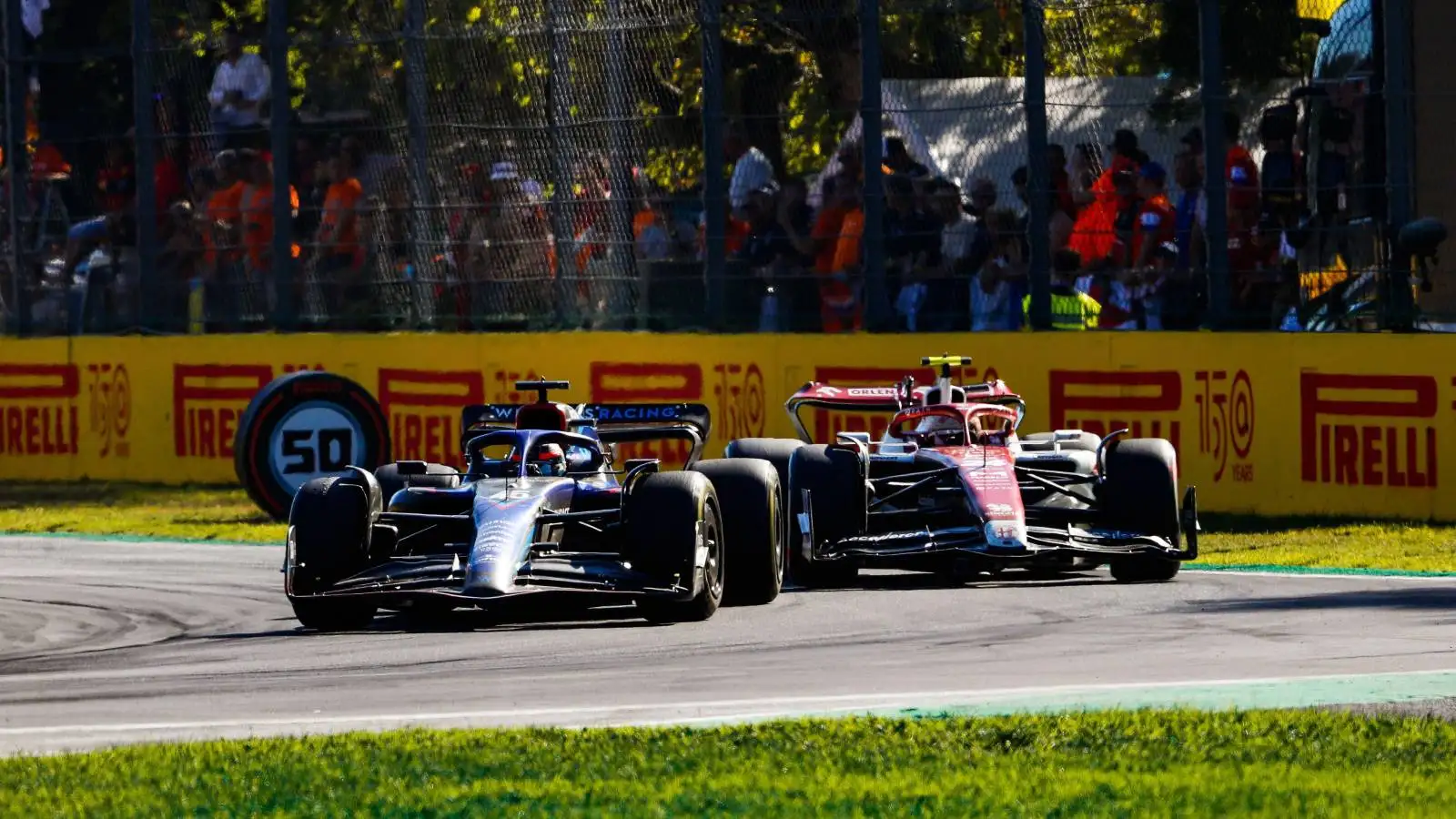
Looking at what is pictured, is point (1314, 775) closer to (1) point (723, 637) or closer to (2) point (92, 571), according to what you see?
(1) point (723, 637)

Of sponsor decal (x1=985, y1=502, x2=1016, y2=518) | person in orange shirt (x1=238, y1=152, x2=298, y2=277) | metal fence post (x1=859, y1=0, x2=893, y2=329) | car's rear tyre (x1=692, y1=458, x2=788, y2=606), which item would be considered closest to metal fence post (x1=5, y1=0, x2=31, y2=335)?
person in orange shirt (x1=238, y1=152, x2=298, y2=277)

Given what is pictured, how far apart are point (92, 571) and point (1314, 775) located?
900 centimetres

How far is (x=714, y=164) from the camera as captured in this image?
18.5 meters

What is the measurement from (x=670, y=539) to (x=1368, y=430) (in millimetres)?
6444

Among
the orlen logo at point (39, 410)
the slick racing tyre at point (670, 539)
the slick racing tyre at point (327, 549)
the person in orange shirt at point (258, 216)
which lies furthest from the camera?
the orlen logo at point (39, 410)

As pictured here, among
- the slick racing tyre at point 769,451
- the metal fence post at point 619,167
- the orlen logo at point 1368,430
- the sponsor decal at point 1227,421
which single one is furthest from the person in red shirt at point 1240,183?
the metal fence post at point 619,167

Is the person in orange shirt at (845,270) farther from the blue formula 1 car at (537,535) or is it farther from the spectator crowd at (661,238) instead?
the blue formula 1 car at (537,535)

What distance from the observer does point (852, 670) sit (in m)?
9.51

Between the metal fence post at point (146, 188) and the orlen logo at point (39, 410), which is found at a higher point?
Result: the metal fence post at point (146, 188)

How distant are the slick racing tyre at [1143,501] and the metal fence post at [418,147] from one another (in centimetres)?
805

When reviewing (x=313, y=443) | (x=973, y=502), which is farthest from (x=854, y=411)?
(x=973, y=502)

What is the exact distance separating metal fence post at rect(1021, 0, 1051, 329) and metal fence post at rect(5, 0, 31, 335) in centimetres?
921

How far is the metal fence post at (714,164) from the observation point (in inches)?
727

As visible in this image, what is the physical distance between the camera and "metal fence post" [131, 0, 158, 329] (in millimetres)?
20859
